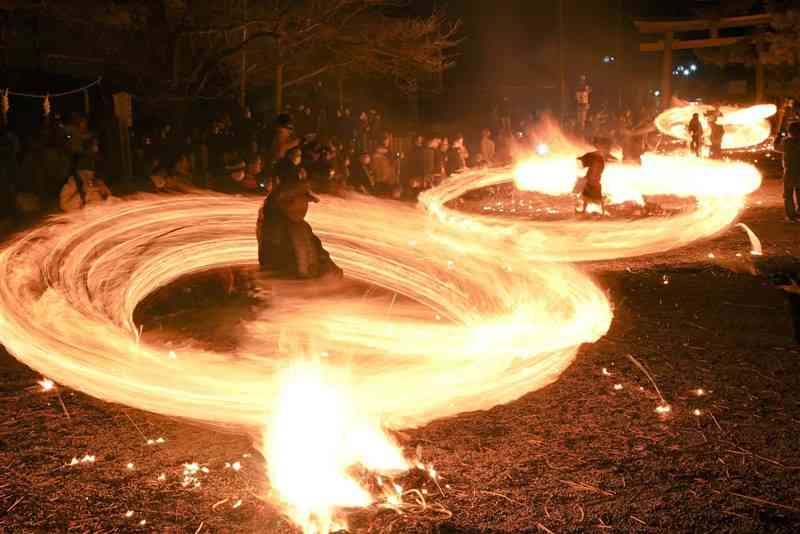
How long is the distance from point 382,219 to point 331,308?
20.9ft

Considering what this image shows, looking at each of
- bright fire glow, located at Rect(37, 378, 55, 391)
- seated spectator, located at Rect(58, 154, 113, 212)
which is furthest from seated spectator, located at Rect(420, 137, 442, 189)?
bright fire glow, located at Rect(37, 378, 55, 391)

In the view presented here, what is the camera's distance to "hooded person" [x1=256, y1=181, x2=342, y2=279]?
1102 centimetres

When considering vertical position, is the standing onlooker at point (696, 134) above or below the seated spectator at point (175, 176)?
above

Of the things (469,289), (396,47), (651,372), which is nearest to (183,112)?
(396,47)

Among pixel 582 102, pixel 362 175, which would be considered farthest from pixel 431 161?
pixel 582 102

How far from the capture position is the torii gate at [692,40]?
3750cm

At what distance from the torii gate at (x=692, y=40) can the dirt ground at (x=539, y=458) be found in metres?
32.7

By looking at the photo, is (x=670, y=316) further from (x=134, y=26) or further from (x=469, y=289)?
(x=134, y=26)

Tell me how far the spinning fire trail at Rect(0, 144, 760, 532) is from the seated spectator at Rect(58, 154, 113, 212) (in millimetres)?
854

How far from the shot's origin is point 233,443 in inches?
242

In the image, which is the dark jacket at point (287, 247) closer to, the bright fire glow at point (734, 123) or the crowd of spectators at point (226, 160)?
the crowd of spectators at point (226, 160)

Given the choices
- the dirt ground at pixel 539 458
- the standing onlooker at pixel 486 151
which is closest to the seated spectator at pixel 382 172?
the standing onlooker at pixel 486 151

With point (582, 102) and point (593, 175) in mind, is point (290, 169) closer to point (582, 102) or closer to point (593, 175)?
point (593, 175)

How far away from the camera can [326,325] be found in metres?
9.39
